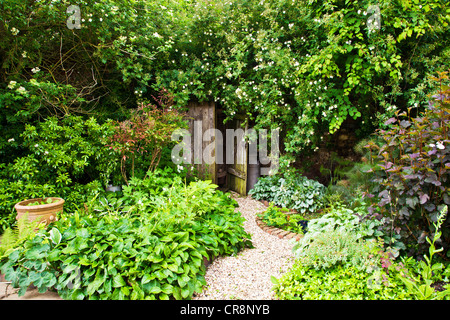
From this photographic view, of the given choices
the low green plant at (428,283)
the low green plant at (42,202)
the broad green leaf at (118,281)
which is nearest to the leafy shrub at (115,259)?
the broad green leaf at (118,281)

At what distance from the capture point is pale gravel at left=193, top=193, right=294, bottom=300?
2.31m

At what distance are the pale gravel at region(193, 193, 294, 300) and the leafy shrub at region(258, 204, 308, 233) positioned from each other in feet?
1.03

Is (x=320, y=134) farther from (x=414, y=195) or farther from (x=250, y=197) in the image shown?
(x=414, y=195)

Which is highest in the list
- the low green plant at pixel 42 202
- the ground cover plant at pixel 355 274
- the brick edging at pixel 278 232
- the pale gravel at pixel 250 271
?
the low green plant at pixel 42 202

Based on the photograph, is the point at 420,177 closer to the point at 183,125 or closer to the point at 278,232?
the point at 278,232

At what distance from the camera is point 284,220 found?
3787mm

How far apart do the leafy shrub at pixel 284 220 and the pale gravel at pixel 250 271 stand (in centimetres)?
31

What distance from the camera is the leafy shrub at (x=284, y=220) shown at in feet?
12.1

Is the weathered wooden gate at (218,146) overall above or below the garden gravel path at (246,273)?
above

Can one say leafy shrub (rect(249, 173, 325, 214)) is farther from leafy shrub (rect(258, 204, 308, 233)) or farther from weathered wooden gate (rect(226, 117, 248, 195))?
weathered wooden gate (rect(226, 117, 248, 195))

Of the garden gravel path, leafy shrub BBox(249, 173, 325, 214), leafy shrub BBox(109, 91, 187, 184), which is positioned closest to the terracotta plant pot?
the garden gravel path

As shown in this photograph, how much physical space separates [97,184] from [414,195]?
3490 millimetres

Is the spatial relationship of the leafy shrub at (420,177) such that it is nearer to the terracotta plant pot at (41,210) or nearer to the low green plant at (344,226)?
the low green plant at (344,226)
